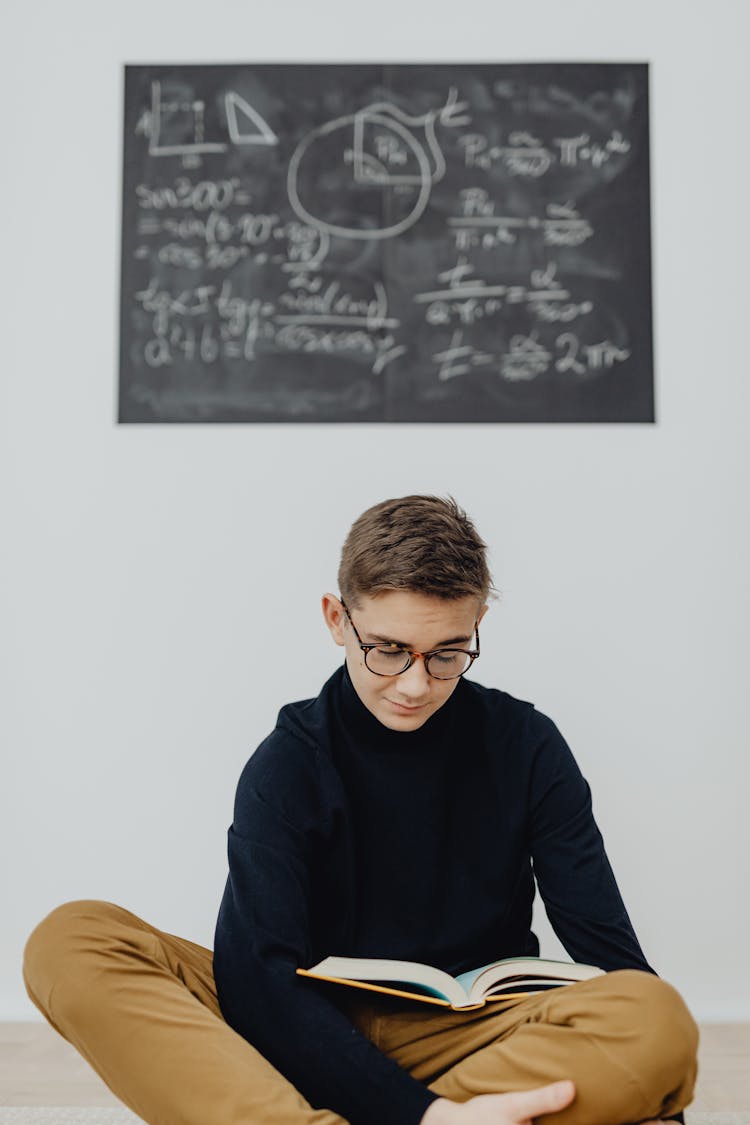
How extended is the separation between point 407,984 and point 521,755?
11.7 inches

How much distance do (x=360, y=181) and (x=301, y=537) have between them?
665mm

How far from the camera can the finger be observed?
966 mm

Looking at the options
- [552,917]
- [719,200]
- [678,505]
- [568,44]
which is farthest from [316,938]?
[568,44]

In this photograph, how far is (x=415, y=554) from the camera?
3.89 ft

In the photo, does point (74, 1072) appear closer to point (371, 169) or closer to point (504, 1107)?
point (504, 1107)

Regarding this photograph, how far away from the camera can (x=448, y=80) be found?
2.02m

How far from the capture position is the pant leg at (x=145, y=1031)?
100 cm


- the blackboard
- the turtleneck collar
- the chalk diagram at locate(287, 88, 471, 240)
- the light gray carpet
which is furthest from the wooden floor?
the chalk diagram at locate(287, 88, 471, 240)

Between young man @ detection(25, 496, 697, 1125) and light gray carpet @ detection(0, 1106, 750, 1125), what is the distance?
38cm

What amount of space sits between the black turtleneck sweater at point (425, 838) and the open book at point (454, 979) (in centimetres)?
8

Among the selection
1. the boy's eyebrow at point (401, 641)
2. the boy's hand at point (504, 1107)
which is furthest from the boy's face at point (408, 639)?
the boy's hand at point (504, 1107)

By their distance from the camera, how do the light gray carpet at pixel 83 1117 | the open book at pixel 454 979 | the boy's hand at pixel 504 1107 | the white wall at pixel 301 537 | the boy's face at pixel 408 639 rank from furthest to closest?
1. the white wall at pixel 301 537
2. the light gray carpet at pixel 83 1117
3. the boy's face at pixel 408 639
4. the open book at pixel 454 979
5. the boy's hand at pixel 504 1107

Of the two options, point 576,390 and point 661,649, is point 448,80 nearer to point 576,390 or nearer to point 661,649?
point 576,390

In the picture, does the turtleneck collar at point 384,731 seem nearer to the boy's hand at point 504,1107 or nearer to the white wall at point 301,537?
the boy's hand at point 504,1107
